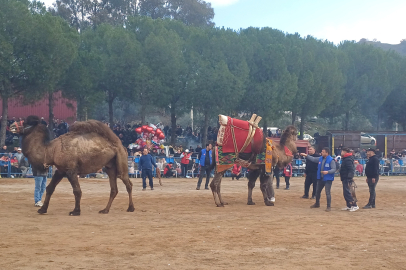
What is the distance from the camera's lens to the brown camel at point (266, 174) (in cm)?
1541

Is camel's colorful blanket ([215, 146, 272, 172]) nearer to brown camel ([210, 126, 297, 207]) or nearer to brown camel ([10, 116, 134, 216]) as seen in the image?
brown camel ([210, 126, 297, 207])

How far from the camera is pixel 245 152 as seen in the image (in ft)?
51.0

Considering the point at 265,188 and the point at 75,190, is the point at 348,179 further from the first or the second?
the point at 75,190

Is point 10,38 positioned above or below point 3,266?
above

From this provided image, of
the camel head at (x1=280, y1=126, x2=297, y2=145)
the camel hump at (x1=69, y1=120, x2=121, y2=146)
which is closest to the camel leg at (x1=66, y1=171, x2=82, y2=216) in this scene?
the camel hump at (x1=69, y1=120, x2=121, y2=146)

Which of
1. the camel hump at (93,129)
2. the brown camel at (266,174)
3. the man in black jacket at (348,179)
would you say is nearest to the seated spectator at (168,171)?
the brown camel at (266,174)

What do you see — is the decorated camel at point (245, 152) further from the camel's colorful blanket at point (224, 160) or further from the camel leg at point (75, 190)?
the camel leg at point (75, 190)

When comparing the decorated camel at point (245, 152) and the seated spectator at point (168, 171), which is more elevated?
the decorated camel at point (245, 152)

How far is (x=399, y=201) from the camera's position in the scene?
18141 millimetres

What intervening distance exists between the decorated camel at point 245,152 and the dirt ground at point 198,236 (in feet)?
2.50

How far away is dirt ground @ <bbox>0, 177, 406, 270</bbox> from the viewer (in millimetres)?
8039

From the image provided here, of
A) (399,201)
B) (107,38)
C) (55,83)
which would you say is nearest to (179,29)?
(107,38)

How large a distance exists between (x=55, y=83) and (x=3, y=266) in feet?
98.5

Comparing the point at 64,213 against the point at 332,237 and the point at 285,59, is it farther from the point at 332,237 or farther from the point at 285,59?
the point at 285,59
